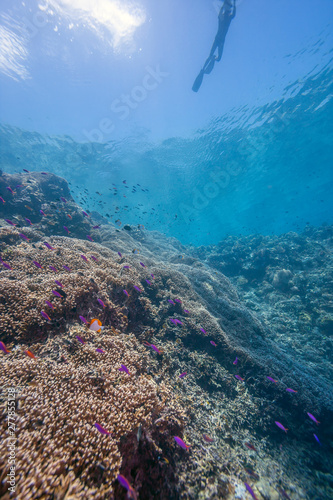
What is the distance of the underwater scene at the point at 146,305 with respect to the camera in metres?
2.65

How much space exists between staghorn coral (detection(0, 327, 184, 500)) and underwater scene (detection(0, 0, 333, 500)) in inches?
0.8

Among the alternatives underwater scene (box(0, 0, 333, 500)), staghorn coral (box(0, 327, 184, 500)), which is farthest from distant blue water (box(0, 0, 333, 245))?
staghorn coral (box(0, 327, 184, 500))

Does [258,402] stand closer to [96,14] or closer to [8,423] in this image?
[8,423]

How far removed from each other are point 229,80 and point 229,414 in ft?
113

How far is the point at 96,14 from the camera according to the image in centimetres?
1811

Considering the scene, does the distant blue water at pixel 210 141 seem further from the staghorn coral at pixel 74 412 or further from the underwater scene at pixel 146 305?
the staghorn coral at pixel 74 412

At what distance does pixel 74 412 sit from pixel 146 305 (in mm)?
3580

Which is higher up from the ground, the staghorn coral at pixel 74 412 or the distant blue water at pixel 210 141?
the distant blue water at pixel 210 141

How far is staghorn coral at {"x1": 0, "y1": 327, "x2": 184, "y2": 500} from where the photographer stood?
198cm

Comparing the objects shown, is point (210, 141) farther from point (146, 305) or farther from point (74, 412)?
point (74, 412)

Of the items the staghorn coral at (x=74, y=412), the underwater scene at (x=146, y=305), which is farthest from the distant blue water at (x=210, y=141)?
the staghorn coral at (x=74, y=412)

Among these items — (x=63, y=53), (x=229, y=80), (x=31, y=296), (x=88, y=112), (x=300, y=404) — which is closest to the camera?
(x=31, y=296)

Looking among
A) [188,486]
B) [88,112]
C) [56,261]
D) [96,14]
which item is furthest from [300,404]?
[88,112]

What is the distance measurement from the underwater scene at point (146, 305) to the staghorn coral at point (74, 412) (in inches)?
0.8
